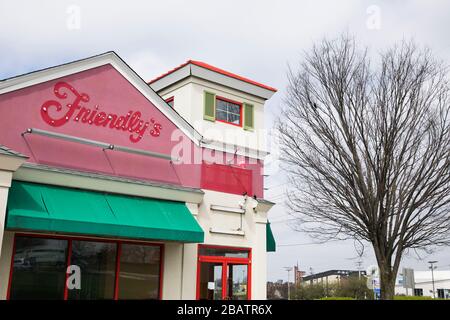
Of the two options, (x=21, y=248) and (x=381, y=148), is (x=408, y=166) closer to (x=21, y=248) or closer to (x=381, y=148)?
(x=381, y=148)

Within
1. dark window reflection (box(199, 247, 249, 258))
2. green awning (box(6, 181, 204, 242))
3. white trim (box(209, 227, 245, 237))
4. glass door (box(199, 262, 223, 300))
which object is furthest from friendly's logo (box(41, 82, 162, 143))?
glass door (box(199, 262, 223, 300))

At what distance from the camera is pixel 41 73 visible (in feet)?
41.0

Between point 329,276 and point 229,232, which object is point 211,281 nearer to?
point 229,232

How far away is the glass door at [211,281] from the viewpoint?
14.6 metres

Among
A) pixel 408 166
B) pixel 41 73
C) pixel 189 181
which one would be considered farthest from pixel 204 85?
pixel 408 166

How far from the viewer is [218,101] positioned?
16672 millimetres

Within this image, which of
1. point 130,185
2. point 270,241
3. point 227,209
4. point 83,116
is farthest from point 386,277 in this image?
point 83,116

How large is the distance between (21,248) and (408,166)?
10.4 m

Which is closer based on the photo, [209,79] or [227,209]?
[227,209]

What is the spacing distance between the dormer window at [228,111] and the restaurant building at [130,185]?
0.13 ft

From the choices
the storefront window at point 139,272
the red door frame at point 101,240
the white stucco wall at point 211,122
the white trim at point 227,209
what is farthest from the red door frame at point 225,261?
the white stucco wall at point 211,122

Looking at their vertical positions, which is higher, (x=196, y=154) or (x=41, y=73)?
(x=41, y=73)

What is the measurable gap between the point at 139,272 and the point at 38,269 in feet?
9.08

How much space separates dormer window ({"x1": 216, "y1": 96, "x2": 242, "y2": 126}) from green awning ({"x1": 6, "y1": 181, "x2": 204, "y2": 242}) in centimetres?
388
